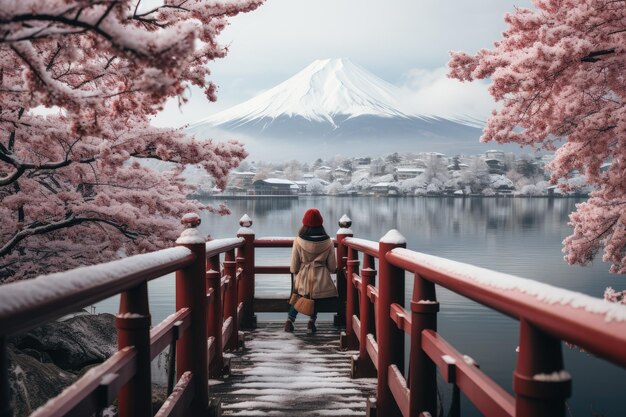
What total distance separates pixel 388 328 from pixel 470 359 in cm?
131

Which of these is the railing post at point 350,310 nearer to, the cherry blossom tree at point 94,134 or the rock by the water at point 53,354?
the cherry blossom tree at point 94,134

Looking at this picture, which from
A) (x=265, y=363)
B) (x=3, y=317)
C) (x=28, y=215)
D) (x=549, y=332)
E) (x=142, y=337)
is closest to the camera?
(x=3, y=317)

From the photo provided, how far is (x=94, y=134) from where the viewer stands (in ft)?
8.16

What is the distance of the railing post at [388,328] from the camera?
3.16 metres

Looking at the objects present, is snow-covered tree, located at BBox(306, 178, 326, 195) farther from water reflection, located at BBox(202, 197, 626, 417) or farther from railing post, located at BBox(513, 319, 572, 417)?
railing post, located at BBox(513, 319, 572, 417)

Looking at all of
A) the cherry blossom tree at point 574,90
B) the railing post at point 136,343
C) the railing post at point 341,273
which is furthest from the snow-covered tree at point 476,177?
the railing post at point 136,343

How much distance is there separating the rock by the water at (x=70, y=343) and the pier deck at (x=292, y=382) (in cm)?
360

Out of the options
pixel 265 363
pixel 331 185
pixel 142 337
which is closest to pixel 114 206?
pixel 265 363

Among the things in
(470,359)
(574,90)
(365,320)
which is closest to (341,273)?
(365,320)

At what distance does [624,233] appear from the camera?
27.3ft

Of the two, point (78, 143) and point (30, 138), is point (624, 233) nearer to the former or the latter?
point (78, 143)

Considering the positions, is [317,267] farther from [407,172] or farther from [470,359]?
[407,172]

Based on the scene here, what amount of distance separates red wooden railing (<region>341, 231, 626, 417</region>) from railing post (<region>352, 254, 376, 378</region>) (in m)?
1.06

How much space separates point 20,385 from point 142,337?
416cm
